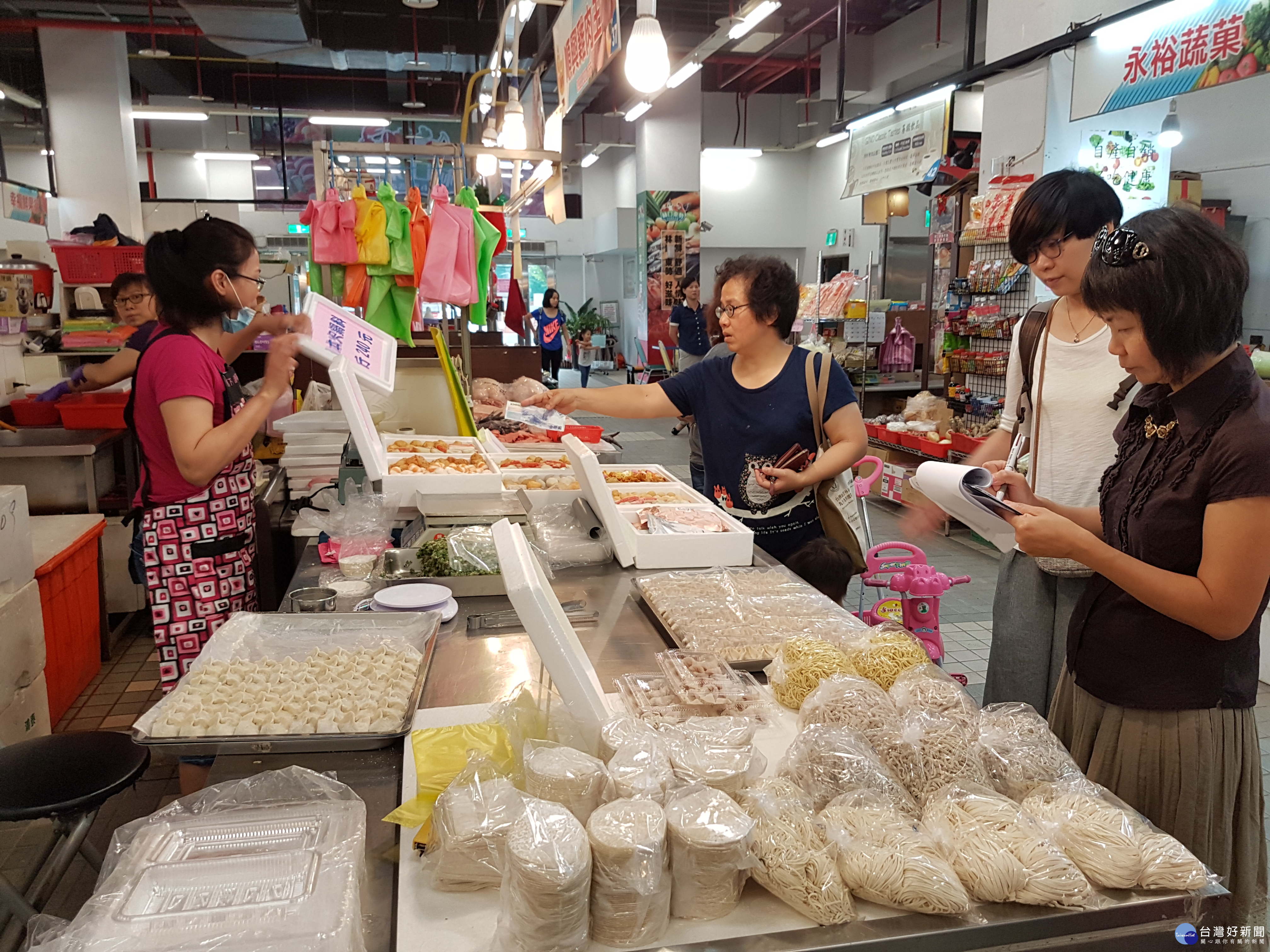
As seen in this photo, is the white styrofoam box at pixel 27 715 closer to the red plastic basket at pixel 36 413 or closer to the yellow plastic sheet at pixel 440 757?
the red plastic basket at pixel 36 413

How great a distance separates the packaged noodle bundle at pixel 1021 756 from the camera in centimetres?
139

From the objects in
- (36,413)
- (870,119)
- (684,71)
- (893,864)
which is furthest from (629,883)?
(684,71)

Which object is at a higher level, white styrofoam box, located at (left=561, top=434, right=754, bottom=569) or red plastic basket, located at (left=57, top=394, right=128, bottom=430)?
red plastic basket, located at (left=57, top=394, right=128, bottom=430)

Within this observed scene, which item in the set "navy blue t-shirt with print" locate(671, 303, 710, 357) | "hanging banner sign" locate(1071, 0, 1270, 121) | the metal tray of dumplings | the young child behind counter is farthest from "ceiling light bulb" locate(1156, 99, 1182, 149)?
the metal tray of dumplings

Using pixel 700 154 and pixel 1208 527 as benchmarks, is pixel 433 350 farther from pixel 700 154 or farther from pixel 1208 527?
pixel 700 154

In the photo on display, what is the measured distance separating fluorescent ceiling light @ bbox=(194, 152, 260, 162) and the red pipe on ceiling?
14.3 ft

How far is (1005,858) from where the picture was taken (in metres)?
1.19

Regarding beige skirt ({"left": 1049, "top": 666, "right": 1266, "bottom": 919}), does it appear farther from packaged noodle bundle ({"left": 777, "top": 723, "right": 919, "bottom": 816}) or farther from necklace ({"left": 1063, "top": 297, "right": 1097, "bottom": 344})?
necklace ({"left": 1063, "top": 297, "right": 1097, "bottom": 344})

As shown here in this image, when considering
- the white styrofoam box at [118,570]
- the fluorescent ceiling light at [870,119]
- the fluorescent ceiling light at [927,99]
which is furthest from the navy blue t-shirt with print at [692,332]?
the white styrofoam box at [118,570]

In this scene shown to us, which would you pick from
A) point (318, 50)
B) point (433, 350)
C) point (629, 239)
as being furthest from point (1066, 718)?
point (629, 239)

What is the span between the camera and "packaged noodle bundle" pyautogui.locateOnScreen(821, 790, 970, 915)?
45.9 inches

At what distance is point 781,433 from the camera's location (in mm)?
3102

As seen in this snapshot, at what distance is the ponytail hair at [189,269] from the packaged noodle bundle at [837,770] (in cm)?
221

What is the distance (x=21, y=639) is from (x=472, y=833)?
3.19 m
